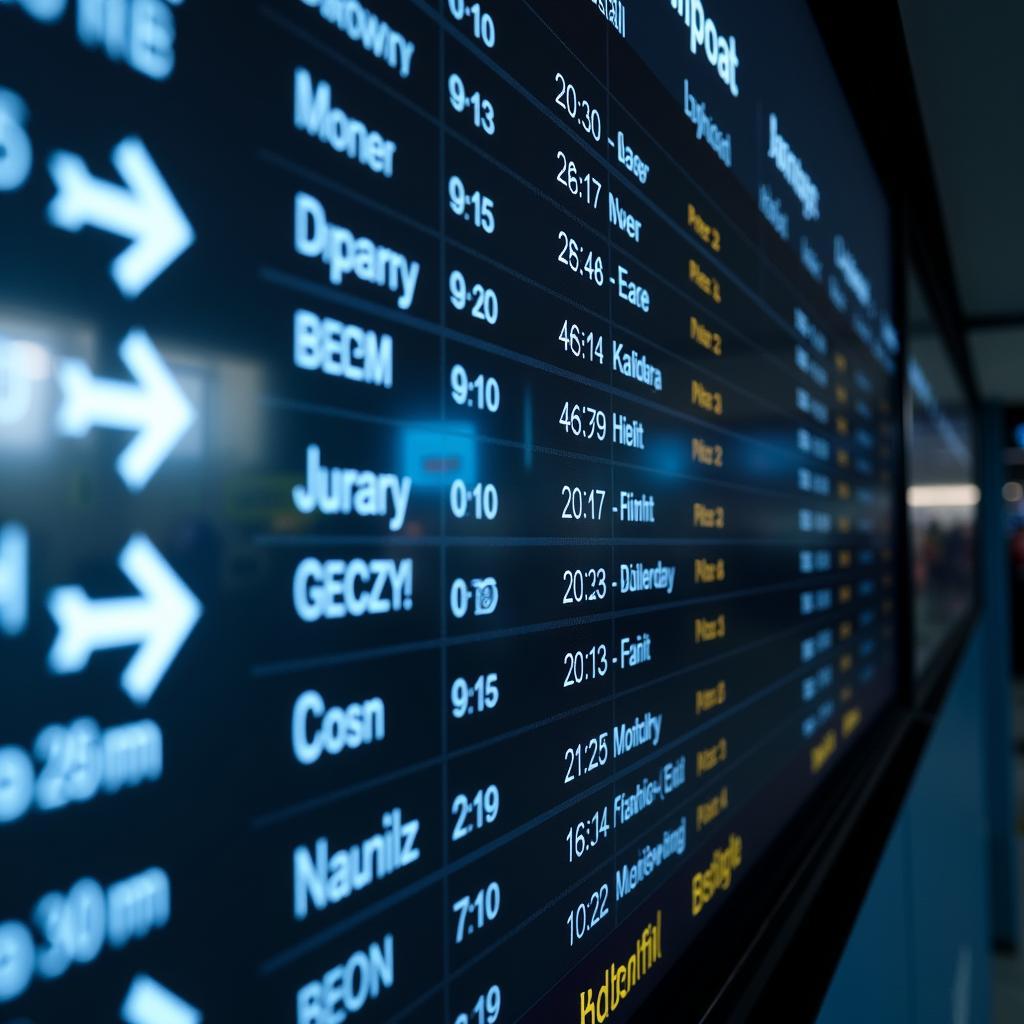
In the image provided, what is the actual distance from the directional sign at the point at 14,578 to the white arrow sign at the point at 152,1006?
0.12 metres

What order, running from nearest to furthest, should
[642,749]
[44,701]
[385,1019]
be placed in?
[44,701] < [385,1019] < [642,749]

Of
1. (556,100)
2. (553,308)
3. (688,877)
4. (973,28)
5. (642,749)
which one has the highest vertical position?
(973,28)

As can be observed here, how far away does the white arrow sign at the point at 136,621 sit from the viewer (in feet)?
0.90

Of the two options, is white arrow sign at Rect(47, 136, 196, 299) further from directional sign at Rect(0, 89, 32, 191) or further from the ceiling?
the ceiling

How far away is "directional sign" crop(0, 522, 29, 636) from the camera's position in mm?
258

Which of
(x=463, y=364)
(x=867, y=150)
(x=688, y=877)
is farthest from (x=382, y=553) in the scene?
(x=867, y=150)

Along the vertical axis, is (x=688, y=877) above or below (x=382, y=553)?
below

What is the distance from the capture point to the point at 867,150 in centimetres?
159

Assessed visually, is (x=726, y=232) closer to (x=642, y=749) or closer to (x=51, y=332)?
(x=642, y=749)

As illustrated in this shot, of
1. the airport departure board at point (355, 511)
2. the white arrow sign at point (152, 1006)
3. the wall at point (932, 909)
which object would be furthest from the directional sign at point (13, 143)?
the wall at point (932, 909)

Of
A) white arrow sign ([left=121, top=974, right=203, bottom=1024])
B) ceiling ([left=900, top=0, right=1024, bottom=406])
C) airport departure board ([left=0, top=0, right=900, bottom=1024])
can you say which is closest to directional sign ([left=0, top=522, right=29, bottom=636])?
airport departure board ([left=0, top=0, right=900, bottom=1024])

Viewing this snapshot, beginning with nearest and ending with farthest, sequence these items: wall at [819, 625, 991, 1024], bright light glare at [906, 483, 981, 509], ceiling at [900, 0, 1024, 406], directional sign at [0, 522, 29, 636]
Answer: directional sign at [0, 522, 29, 636] < wall at [819, 625, 991, 1024] < ceiling at [900, 0, 1024, 406] < bright light glare at [906, 483, 981, 509]

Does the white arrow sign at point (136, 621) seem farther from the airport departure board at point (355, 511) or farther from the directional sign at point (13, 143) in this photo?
the directional sign at point (13, 143)

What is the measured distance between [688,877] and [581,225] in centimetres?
49
